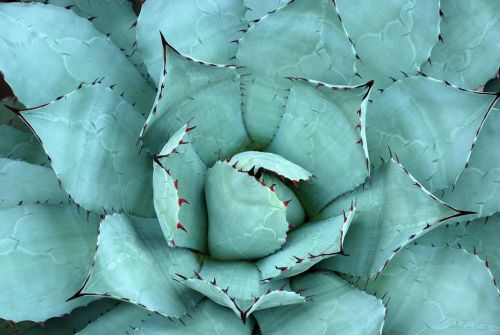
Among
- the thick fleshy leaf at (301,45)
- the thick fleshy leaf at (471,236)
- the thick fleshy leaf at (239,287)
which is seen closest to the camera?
the thick fleshy leaf at (239,287)

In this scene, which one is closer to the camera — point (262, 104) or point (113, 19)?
point (262, 104)

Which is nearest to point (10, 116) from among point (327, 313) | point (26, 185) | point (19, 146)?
point (19, 146)

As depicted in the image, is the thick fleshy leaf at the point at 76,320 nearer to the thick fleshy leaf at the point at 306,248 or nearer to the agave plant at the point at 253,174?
the agave plant at the point at 253,174

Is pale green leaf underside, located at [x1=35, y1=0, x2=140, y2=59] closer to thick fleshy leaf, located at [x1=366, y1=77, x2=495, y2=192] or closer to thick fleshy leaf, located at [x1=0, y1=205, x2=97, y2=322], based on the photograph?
thick fleshy leaf, located at [x1=0, y1=205, x2=97, y2=322]

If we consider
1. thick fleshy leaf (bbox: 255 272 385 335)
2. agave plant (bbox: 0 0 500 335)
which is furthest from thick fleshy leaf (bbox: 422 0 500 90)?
thick fleshy leaf (bbox: 255 272 385 335)

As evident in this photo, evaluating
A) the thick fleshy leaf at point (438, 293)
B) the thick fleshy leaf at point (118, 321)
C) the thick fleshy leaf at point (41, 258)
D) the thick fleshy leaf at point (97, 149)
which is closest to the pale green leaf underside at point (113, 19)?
the thick fleshy leaf at point (97, 149)

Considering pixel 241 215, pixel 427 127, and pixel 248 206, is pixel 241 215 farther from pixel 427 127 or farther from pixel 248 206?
pixel 427 127
